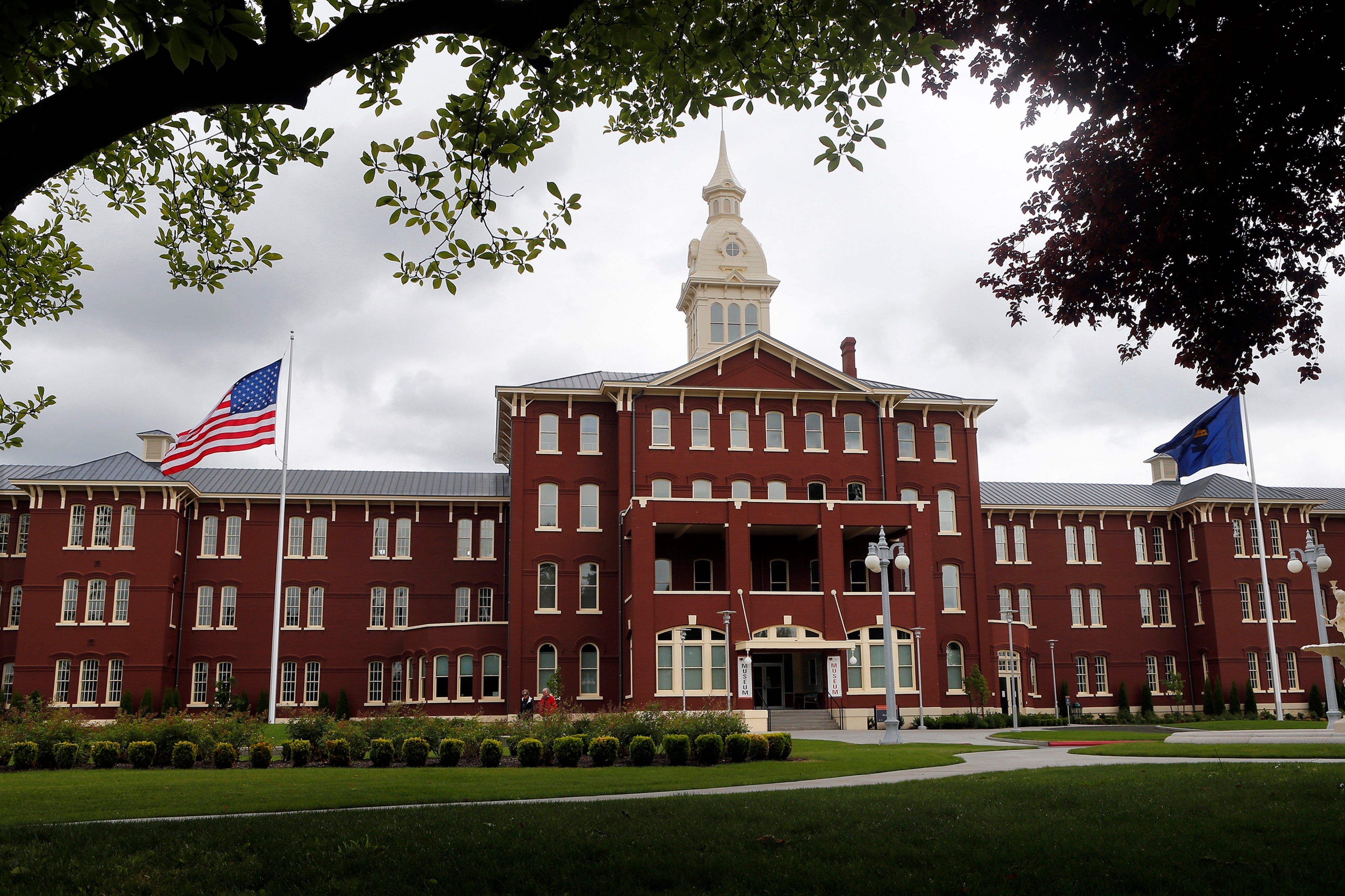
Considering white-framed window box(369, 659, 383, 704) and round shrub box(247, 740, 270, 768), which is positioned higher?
white-framed window box(369, 659, 383, 704)

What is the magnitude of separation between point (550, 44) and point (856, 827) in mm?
7791

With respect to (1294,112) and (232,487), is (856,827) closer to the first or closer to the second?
(1294,112)

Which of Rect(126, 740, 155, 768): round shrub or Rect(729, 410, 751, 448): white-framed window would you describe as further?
Rect(729, 410, 751, 448): white-framed window

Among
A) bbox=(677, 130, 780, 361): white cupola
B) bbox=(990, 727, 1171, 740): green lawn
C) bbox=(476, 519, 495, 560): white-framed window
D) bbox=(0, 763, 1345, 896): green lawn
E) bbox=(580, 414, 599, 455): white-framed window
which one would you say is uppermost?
bbox=(677, 130, 780, 361): white cupola

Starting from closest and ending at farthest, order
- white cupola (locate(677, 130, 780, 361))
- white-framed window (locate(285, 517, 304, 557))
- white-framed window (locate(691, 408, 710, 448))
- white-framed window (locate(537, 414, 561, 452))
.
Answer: white-framed window (locate(691, 408, 710, 448))
white-framed window (locate(537, 414, 561, 452))
white-framed window (locate(285, 517, 304, 557))
white cupola (locate(677, 130, 780, 361))

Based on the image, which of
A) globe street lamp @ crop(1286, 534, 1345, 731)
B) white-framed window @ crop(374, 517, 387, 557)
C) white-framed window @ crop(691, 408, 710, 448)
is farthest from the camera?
white-framed window @ crop(374, 517, 387, 557)

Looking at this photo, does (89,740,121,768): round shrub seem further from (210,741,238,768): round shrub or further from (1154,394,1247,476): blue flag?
(1154,394,1247,476): blue flag

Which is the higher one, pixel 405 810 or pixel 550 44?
pixel 550 44

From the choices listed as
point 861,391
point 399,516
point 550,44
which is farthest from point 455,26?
point 399,516

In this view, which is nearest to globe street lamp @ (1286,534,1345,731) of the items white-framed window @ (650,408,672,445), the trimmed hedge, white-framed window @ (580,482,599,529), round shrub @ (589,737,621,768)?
round shrub @ (589,737,621,768)

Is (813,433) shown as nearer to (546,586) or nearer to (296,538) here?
(546,586)

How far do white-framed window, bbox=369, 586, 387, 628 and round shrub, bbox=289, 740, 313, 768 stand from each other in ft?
90.3

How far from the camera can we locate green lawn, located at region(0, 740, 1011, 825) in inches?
553

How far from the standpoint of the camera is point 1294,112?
32.1ft
